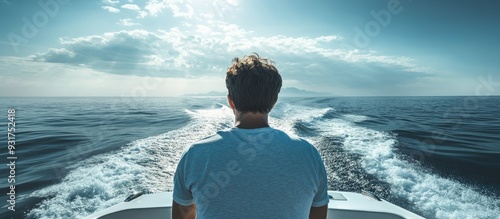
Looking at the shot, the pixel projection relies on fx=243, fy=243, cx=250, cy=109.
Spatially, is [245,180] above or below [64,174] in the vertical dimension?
above

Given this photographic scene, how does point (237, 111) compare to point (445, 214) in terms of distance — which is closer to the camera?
point (237, 111)

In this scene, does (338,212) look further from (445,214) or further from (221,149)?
(445,214)

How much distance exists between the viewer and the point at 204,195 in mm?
1000

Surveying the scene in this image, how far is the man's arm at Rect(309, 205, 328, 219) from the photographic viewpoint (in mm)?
1237

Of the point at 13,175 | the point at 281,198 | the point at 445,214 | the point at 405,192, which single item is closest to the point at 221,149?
the point at 281,198

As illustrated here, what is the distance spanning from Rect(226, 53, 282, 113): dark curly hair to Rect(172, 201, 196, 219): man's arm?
0.53m

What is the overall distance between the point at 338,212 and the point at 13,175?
650cm

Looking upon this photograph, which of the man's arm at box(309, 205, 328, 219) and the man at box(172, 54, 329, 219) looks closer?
the man at box(172, 54, 329, 219)

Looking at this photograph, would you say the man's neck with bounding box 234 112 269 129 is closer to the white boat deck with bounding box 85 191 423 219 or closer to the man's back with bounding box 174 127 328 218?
the man's back with bounding box 174 127 328 218

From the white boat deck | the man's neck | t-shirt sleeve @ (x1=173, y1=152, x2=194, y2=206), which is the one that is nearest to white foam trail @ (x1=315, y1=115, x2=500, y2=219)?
the white boat deck

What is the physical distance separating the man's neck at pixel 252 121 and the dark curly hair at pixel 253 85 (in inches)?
0.8

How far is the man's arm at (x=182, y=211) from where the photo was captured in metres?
1.16

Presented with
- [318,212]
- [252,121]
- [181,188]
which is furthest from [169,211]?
[252,121]

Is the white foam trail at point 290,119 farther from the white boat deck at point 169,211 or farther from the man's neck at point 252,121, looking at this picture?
the man's neck at point 252,121
